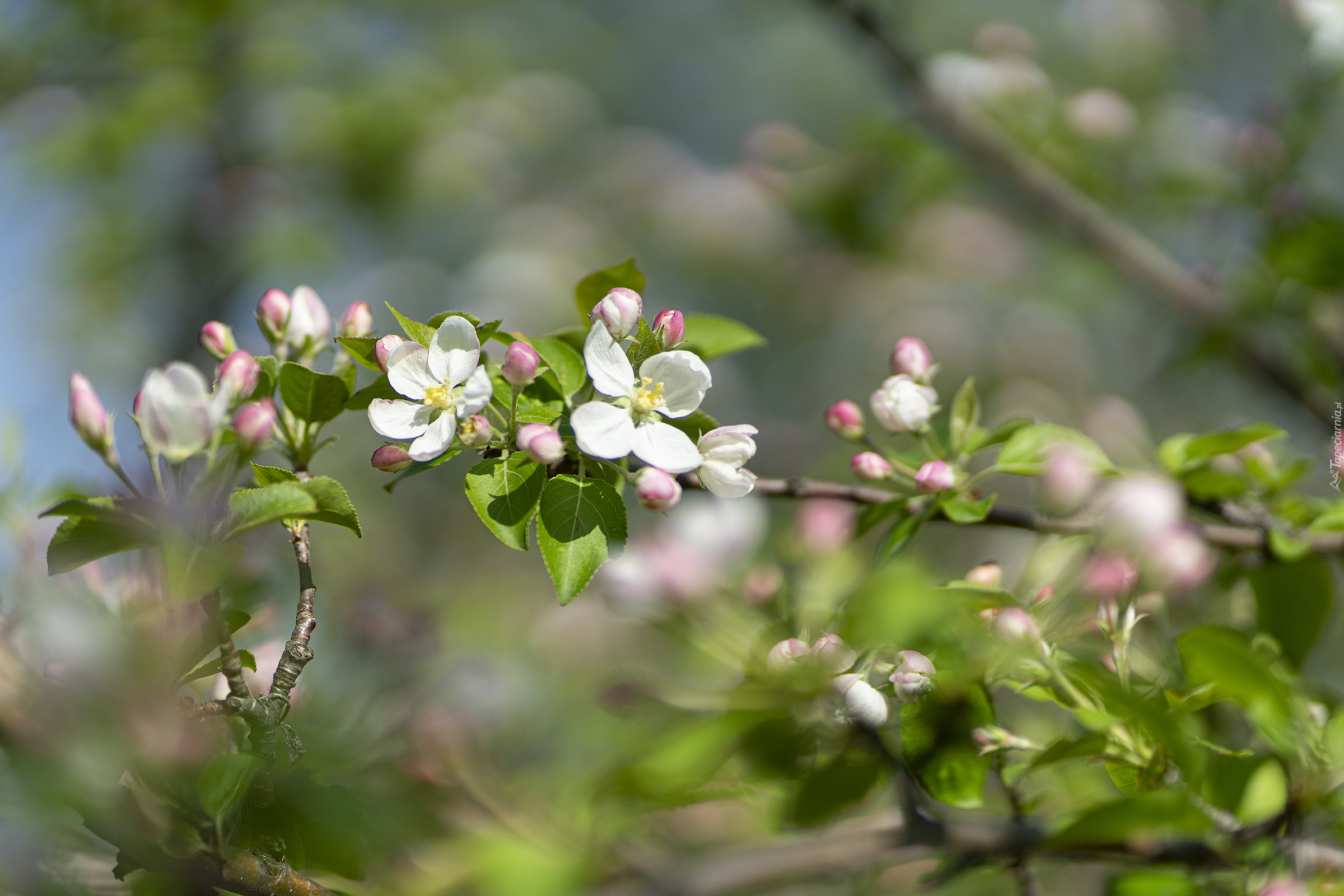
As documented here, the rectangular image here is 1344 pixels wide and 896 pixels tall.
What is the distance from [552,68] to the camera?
423 centimetres

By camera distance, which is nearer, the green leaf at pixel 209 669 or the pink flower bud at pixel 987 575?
the green leaf at pixel 209 669

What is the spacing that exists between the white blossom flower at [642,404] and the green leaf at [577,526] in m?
0.03

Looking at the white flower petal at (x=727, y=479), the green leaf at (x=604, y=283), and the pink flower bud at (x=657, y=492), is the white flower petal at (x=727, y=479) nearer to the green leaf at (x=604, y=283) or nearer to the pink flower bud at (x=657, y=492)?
the pink flower bud at (x=657, y=492)

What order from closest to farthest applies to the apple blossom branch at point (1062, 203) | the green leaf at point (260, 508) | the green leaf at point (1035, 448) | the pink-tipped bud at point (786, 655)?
the green leaf at point (260, 508)
the pink-tipped bud at point (786, 655)
the green leaf at point (1035, 448)
the apple blossom branch at point (1062, 203)

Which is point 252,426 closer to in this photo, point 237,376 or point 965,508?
point 237,376

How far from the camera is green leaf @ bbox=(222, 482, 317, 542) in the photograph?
1.50 feet

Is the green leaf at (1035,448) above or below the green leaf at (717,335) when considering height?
below

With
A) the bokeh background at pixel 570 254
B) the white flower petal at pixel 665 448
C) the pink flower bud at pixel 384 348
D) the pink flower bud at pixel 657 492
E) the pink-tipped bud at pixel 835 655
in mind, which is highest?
the pink flower bud at pixel 384 348

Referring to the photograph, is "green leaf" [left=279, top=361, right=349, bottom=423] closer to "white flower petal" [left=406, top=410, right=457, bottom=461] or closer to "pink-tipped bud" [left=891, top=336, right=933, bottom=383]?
"white flower petal" [left=406, top=410, right=457, bottom=461]

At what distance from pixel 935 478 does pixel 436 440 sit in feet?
1.11

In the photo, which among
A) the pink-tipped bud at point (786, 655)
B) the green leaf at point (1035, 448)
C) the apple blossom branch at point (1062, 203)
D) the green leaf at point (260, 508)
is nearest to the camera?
the green leaf at point (260, 508)

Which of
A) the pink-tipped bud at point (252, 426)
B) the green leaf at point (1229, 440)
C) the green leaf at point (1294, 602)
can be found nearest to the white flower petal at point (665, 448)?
the pink-tipped bud at point (252, 426)

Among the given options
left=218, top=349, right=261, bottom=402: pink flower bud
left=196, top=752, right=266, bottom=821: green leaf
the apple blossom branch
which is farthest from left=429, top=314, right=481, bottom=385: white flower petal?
the apple blossom branch

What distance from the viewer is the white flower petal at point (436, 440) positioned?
532mm
